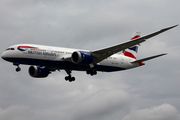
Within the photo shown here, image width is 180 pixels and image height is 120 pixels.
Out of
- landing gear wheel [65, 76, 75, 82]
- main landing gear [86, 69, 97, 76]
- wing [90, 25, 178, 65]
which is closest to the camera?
wing [90, 25, 178, 65]

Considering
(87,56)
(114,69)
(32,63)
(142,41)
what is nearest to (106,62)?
(114,69)

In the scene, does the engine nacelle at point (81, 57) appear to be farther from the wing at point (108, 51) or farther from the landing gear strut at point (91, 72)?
→ the landing gear strut at point (91, 72)

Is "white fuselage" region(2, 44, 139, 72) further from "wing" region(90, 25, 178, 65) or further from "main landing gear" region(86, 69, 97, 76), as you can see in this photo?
"wing" region(90, 25, 178, 65)

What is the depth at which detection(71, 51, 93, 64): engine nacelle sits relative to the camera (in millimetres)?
47500

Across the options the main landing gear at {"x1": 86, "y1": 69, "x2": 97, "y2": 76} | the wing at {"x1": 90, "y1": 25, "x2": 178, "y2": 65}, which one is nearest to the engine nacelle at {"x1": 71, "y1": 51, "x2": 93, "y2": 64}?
the wing at {"x1": 90, "y1": 25, "x2": 178, "y2": 65}

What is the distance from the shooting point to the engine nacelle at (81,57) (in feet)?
156

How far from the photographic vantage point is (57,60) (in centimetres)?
4847

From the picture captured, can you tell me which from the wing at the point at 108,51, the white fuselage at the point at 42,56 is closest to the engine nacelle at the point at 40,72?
the white fuselage at the point at 42,56

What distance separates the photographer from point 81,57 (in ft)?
156

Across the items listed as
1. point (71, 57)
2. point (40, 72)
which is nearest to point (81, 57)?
point (71, 57)

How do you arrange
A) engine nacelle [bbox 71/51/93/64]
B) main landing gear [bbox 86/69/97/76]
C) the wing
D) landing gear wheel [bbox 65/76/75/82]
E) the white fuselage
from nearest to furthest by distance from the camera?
the white fuselage → the wing → engine nacelle [bbox 71/51/93/64] → main landing gear [bbox 86/69/97/76] → landing gear wheel [bbox 65/76/75/82]

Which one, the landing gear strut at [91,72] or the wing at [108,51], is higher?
the wing at [108,51]

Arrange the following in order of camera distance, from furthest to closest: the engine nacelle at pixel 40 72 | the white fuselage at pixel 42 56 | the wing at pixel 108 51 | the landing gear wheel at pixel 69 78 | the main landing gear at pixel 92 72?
the landing gear wheel at pixel 69 78
the engine nacelle at pixel 40 72
the main landing gear at pixel 92 72
the wing at pixel 108 51
the white fuselage at pixel 42 56

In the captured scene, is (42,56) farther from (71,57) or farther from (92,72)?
(92,72)
